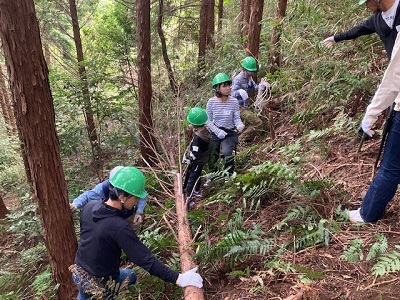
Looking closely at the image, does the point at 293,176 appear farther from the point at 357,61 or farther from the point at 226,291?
the point at 357,61

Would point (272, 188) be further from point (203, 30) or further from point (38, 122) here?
point (203, 30)

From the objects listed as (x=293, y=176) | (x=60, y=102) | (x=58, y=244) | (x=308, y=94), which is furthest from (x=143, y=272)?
(x=60, y=102)

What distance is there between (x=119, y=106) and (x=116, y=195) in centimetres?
644

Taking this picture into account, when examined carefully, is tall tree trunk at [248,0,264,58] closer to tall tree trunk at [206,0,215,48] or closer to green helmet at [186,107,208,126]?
green helmet at [186,107,208,126]

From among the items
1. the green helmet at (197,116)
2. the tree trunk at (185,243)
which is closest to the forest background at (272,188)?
the tree trunk at (185,243)

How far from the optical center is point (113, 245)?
3.10 m

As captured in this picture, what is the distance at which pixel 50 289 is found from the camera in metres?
4.01

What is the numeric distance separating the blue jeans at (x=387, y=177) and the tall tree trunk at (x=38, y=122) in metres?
3.27

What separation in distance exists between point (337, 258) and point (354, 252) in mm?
170

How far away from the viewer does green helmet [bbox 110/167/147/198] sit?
3133mm

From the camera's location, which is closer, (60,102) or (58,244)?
(58,244)

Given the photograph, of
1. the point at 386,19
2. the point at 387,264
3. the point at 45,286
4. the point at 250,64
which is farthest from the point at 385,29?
the point at 45,286

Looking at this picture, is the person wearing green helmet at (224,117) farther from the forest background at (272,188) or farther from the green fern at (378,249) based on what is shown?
the green fern at (378,249)

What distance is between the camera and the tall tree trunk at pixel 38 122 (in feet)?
10.1
